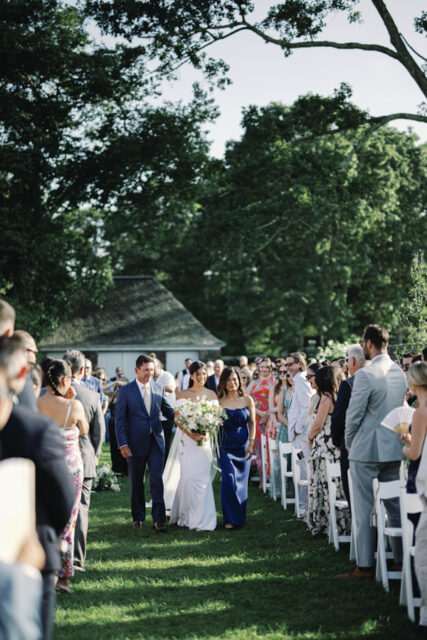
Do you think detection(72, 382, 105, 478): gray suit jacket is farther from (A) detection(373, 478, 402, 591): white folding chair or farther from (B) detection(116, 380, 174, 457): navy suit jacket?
(A) detection(373, 478, 402, 591): white folding chair

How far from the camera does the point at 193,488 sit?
10188 mm

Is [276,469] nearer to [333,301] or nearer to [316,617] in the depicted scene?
[316,617]

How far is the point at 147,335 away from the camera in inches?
1661

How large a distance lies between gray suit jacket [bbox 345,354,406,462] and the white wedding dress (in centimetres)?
328

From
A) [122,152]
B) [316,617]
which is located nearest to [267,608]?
[316,617]

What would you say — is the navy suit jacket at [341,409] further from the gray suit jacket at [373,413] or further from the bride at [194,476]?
the bride at [194,476]

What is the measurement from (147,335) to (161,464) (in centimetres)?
3224

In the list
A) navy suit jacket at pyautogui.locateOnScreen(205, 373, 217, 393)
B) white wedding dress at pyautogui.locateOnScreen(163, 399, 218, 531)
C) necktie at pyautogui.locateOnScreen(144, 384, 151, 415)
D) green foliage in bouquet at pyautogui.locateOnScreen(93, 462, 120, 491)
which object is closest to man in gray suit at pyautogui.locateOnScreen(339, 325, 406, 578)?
white wedding dress at pyautogui.locateOnScreen(163, 399, 218, 531)

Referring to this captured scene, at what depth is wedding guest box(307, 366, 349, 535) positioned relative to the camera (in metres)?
8.92

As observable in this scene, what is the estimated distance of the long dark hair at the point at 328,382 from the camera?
891 cm

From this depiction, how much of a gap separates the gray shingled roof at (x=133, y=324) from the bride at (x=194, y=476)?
100 feet

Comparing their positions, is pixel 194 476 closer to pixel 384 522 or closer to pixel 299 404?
pixel 299 404

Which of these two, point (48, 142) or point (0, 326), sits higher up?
point (48, 142)

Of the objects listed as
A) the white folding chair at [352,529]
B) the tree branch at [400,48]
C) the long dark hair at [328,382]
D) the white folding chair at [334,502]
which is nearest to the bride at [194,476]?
the long dark hair at [328,382]
